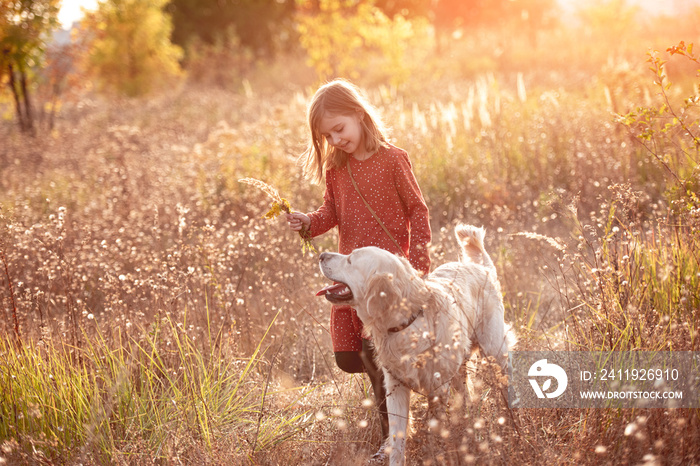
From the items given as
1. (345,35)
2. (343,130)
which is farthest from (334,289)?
(345,35)

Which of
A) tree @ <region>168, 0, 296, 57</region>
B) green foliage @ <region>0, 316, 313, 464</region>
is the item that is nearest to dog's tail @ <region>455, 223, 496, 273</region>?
green foliage @ <region>0, 316, 313, 464</region>

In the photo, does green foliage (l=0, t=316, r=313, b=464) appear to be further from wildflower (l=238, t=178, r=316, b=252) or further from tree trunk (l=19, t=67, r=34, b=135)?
tree trunk (l=19, t=67, r=34, b=135)

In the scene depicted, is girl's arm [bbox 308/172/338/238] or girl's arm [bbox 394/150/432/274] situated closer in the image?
girl's arm [bbox 394/150/432/274]

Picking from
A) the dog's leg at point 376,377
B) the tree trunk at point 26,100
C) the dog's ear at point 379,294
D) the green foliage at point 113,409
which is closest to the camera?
the dog's ear at point 379,294

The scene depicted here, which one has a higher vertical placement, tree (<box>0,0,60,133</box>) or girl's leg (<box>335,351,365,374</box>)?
tree (<box>0,0,60,133</box>)

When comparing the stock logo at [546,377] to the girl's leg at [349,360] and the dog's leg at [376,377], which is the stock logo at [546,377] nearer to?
the dog's leg at [376,377]

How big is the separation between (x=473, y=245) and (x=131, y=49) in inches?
848

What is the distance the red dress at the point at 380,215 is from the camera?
9.99 ft

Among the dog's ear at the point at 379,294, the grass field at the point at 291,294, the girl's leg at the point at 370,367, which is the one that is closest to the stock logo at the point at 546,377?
the grass field at the point at 291,294

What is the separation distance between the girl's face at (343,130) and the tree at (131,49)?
1947 centimetres

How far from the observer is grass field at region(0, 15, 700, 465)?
2.62 metres

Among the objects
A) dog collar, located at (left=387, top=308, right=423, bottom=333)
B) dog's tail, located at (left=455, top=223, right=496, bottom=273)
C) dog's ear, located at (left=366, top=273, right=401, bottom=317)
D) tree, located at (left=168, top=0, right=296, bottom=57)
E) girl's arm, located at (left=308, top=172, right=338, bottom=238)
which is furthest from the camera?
tree, located at (left=168, top=0, right=296, bottom=57)

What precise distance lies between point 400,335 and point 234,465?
1.03 m

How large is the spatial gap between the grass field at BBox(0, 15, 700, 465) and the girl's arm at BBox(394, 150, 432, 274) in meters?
0.59
